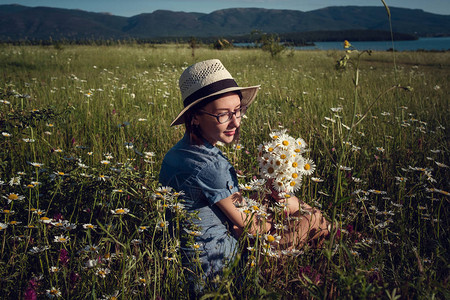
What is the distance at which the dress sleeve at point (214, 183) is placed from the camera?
167 centimetres

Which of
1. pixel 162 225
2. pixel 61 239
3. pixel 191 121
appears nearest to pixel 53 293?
pixel 61 239

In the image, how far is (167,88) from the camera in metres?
6.02

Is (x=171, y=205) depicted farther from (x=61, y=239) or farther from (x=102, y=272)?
(x=61, y=239)

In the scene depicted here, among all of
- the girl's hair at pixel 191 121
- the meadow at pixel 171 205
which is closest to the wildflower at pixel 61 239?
the meadow at pixel 171 205

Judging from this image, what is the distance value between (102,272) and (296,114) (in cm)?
344

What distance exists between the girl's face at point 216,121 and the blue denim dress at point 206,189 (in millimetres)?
191

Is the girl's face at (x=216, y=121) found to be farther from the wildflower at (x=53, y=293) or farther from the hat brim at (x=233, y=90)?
the wildflower at (x=53, y=293)

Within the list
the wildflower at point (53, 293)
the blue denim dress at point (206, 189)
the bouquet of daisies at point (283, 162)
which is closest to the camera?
the wildflower at point (53, 293)

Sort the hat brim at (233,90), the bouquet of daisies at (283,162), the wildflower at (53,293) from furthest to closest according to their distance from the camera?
the hat brim at (233,90) → the bouquet of daisies at (283,162) → the wildflower at (53,293)

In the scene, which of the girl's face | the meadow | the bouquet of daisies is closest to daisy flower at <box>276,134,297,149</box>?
the bouquet of daisies

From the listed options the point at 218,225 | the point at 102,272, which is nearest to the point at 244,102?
the point at 218,225

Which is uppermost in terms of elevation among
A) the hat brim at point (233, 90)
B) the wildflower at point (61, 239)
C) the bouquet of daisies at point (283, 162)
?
the hat brim at point (233, 90)

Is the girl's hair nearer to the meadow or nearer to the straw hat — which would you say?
the straw hat

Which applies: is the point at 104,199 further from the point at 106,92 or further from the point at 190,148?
the point at 106,92
